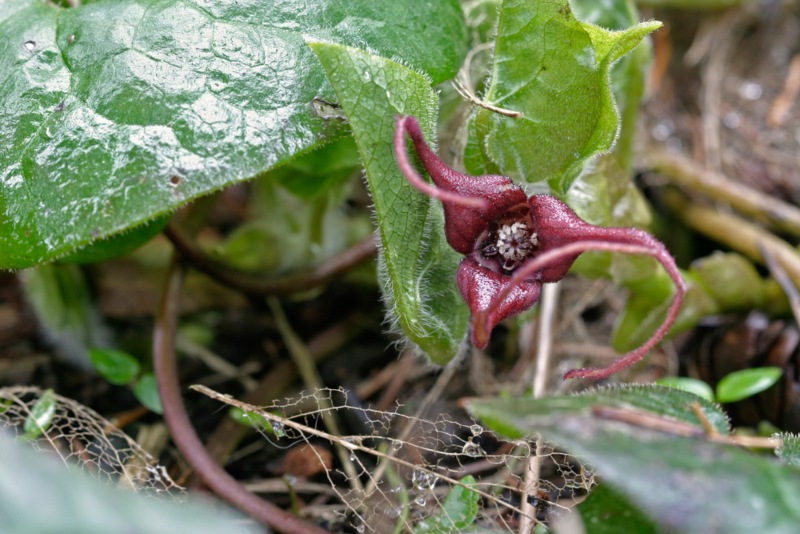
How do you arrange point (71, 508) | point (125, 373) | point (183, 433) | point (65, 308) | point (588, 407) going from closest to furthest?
point (71, 508) → point (588, 407) → point (183, 433) → point (125, 373) → point (65, 308)

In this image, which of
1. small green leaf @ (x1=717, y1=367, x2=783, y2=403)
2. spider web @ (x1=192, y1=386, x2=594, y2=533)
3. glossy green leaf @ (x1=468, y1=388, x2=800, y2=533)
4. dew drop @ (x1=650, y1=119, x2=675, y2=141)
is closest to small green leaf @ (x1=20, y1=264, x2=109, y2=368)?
spider web @ (x1=192, y1=386, x2=594, y2=533)

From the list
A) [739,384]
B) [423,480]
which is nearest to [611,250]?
[423,480]

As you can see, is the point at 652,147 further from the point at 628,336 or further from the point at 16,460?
the point at 16,460

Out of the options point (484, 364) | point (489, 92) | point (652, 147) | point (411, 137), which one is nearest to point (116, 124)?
point (411, 137)

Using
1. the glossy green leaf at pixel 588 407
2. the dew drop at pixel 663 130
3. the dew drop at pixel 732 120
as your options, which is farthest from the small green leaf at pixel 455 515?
the dew drop at pixel 732 120

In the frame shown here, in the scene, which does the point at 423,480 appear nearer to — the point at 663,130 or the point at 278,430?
the point at 278,430

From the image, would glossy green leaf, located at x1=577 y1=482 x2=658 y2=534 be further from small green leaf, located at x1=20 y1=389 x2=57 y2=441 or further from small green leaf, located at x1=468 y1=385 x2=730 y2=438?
small green leaf, located at x1=20 y1=389 x2=57 y2=441
